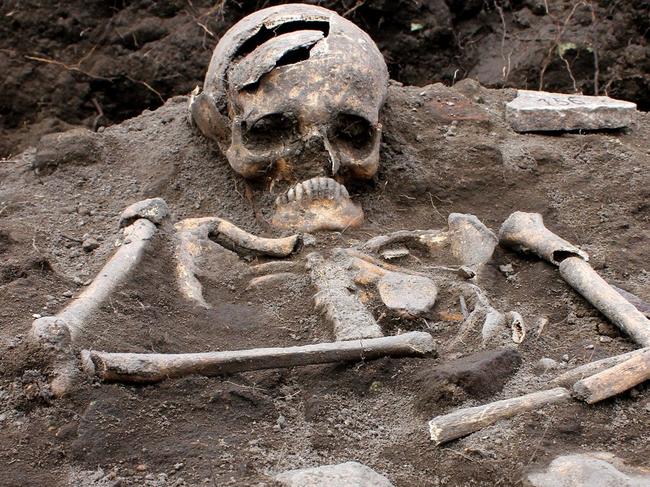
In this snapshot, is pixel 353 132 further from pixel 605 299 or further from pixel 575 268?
pixel 605 299

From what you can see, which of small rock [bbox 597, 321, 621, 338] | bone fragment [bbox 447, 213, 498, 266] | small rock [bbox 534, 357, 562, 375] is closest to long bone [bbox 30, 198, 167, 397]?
bone fragment [bbox 447, 213, 498, 266]

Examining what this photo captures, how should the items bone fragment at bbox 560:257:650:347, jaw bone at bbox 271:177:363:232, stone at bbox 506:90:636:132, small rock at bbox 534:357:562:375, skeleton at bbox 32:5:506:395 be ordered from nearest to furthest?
small rock at bbox 534:357:562:375
bone fragment at bbox 560:257:650:347
skeleton at bbox 32:5:506:395
jaw bone at bbox 271:177:363:232
stone at bbox 506:90:636:132

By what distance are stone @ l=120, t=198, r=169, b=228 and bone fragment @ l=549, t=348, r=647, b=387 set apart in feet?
7.66

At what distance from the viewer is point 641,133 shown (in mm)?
8188

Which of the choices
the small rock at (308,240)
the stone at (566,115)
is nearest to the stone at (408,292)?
the small rock at (308,240)

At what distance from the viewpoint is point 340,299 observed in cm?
589

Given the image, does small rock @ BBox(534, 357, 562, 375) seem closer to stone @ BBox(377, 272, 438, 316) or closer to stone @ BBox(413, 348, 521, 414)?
stone @ BBox(413, 348, 521, 414)

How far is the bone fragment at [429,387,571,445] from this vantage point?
15.7ft

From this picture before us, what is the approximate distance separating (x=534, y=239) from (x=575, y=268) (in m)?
0.41

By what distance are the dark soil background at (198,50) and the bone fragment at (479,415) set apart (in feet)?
17.1

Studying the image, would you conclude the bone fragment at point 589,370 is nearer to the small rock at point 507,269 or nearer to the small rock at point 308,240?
the small rock at point 507,269

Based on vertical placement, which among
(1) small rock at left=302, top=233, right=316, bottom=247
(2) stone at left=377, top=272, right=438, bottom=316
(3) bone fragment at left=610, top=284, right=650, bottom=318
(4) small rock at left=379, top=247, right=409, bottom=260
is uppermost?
(2) stone at left=377, top=272, right=438, bottom=316

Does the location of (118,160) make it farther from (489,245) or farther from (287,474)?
(287,474)

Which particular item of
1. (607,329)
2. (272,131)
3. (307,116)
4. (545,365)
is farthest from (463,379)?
(272,131)
